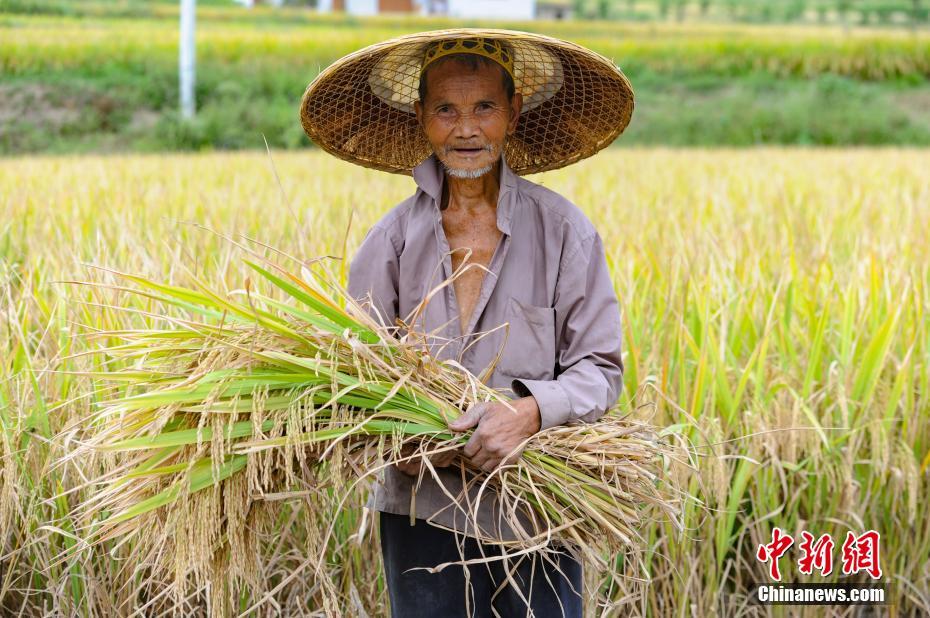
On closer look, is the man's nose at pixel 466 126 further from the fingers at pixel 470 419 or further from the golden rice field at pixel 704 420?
the fingers at pixel 470 419

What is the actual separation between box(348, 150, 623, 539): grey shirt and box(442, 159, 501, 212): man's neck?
30 mm

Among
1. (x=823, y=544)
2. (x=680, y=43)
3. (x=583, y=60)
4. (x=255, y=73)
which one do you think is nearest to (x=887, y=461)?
(x=823, y=544)

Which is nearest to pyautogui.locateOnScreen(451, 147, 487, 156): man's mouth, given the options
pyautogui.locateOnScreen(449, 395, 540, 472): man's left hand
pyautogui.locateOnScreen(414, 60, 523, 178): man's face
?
pyautogui.locateOnScreen(414, 60, 523, 178): man's face

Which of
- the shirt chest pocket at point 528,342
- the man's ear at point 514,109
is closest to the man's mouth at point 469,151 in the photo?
the man's ear at point 514,109

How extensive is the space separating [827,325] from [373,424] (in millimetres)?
1607

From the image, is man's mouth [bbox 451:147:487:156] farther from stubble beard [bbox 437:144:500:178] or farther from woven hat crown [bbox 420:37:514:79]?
woven hat crown [bbox 420:37:514:79]

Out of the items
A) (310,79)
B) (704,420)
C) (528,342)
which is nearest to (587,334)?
(528,342)

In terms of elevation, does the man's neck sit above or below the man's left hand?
above

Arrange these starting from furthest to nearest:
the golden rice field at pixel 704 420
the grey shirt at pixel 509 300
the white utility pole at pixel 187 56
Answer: the white utility pole at pixel 187 56 → the golden rice field at pixel 704 420 → the grey shirt at pixel 509 300

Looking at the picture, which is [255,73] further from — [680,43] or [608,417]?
[608,417]

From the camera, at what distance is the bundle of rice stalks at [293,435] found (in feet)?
4.45

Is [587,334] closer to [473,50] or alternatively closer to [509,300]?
[509,300]

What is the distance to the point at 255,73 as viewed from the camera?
16.9 metres

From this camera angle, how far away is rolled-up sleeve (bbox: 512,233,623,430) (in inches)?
56.0
